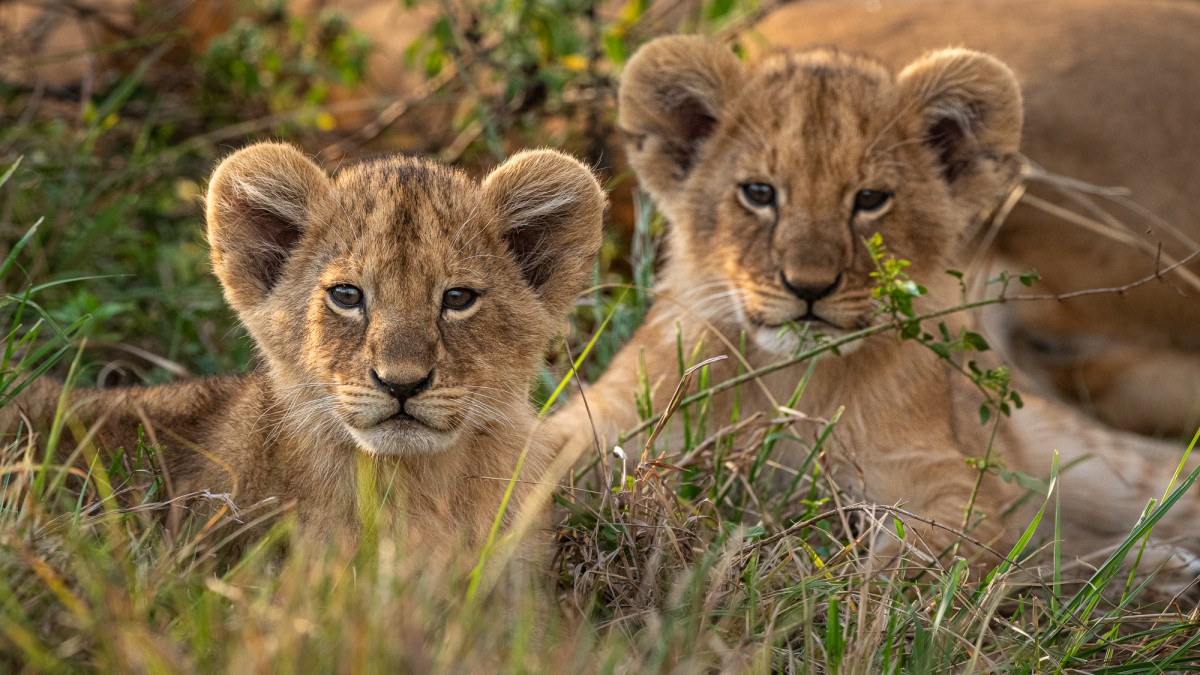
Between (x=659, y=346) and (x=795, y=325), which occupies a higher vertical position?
(x=795, y=325)

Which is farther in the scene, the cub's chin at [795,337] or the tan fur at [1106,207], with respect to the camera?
the tan fur at [1106,207]

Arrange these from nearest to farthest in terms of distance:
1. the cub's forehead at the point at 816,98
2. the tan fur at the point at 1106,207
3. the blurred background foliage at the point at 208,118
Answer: the cub's forehead at the point at 816,98, the blurred background foliage at the point at 208,118, the tan fur at the point at 1106,207

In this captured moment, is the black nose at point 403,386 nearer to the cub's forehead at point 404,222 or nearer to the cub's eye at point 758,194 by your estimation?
the cub's forehead at point 404,222

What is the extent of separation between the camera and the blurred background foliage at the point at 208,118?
189 inches

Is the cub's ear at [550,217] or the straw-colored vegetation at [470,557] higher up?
the cub's ear at [550,217]

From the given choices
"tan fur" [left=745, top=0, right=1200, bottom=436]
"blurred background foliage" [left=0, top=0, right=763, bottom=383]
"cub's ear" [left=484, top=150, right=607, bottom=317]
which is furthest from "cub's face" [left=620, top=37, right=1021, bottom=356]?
"tan fur" [left=745, top=0, right=1200, bottom=436]

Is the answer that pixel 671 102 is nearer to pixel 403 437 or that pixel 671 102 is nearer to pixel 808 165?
pixel 808 165

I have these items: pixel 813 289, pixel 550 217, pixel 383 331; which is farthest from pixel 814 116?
pixel 383 331

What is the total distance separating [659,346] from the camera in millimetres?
4133

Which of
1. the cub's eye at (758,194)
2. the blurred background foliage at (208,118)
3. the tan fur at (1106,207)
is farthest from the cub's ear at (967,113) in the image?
the tan fur at (1106,207)

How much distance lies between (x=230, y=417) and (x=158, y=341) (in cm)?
185

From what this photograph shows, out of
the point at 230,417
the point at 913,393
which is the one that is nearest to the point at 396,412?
the point at 230,417

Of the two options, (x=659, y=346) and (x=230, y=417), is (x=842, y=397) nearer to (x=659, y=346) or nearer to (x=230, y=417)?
(x=659, y=346)

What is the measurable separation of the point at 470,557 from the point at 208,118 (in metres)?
4.06
